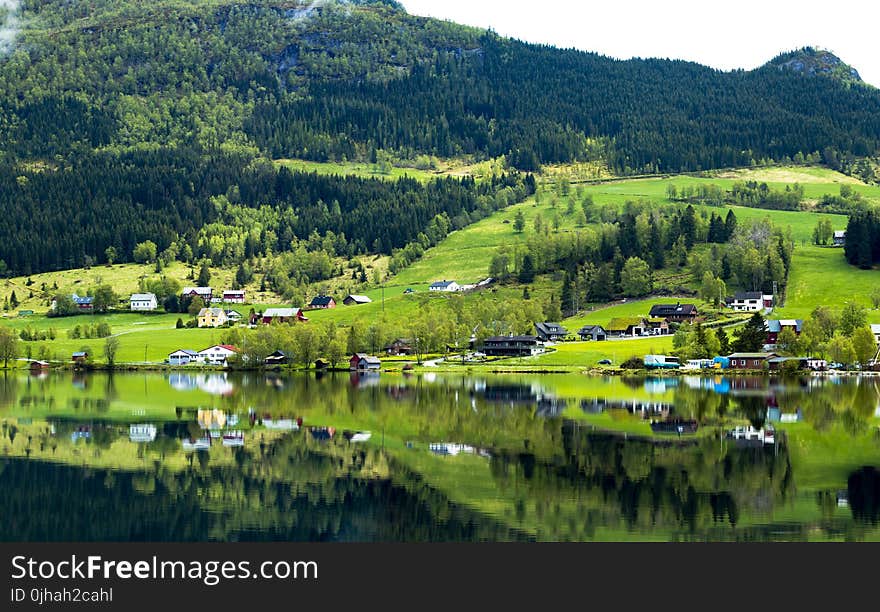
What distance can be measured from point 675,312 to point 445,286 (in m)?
48.6

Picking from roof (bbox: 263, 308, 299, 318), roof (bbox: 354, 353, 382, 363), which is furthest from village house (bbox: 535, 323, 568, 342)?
roof (bbox: 263, 308, 299, 318)

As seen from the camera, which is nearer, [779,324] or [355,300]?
[779,324]

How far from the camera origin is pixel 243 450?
5881 centimetres

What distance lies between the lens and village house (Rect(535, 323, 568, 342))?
146 metres

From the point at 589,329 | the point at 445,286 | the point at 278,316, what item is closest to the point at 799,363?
the point at 589,329

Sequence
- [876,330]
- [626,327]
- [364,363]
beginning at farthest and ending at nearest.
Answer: [626,327] < [364,363] < [876,330]

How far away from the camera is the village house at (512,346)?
137000mm

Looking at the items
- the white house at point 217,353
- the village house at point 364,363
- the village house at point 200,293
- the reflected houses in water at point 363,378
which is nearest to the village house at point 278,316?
the village house at point 200,293

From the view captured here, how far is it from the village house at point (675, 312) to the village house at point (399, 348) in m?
31.8

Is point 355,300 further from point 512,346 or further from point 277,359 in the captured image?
point 512,346

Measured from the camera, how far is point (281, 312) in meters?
177

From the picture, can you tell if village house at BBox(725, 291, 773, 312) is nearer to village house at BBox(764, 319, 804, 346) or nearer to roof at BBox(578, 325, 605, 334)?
village house at BBox(764, 319, 804, 346)

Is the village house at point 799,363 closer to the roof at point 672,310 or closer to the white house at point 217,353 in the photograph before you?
the roof at point 672,310

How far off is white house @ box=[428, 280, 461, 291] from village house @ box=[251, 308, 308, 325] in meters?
22.5
